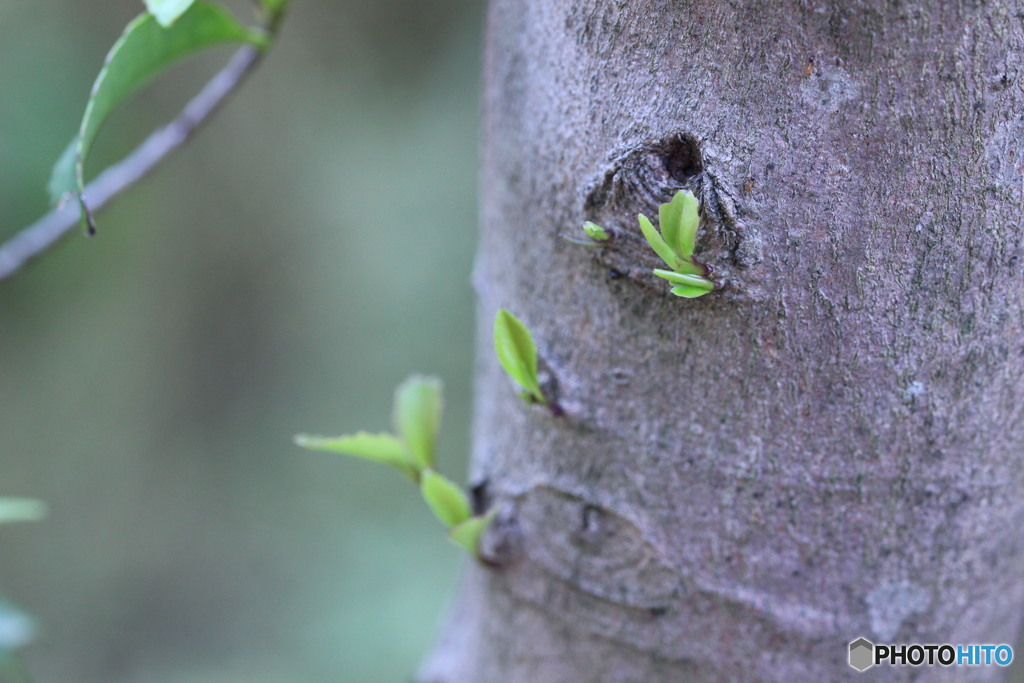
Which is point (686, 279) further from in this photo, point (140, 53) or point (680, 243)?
point (140, 53)

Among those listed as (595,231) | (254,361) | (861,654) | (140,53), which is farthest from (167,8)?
(254,361)

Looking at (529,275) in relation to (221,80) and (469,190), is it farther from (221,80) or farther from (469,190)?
(469,190)

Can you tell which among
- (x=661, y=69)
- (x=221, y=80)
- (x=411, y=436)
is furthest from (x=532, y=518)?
(x=221, y=80)

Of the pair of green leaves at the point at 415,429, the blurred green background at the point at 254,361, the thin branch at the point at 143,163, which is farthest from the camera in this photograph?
the blurred green background at the point at 254,361

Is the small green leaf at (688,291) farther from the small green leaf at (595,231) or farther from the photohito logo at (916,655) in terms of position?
the photohito logo at (916,655)

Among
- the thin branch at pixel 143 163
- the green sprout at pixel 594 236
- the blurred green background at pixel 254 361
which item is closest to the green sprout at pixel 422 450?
the green sprout at pixel 594 236

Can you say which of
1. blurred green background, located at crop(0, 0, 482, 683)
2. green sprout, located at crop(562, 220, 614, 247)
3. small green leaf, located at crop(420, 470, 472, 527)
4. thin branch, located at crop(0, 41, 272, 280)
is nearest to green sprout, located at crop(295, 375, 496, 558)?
small green leaf, located at crop(420, 470, 472, 527)
